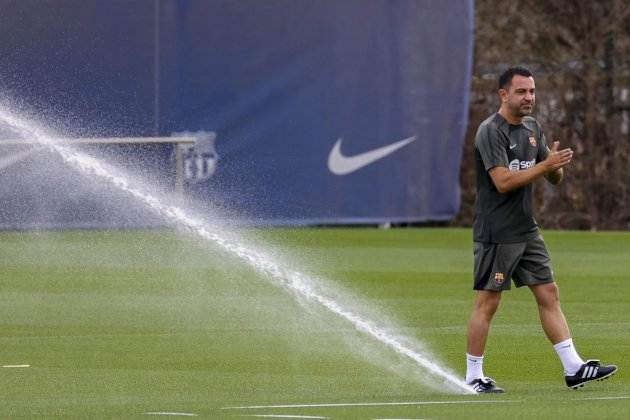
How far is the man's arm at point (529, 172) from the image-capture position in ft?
32.0

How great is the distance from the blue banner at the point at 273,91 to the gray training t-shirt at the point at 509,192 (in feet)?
45.2

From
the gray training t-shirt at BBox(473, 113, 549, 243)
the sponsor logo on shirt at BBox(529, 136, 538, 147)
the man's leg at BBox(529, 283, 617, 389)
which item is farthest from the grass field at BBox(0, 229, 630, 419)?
the sponsor logo on shirt at BBox(529, 136, 538, 147)

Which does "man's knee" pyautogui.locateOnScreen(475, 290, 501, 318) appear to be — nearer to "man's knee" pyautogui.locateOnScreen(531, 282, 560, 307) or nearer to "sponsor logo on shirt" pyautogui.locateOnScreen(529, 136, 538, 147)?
"man's knee" pyautogui.locateOnScreen(531, 282, 560, 307)

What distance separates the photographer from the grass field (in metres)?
9.70

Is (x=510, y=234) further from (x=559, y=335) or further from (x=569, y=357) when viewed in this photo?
(x=569, y=357)

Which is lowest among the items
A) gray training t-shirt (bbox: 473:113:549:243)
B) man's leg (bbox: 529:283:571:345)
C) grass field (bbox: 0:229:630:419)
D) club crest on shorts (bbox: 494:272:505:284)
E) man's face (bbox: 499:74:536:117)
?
grass field (bbox: 0:229:630:419)

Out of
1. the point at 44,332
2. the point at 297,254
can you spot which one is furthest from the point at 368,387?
the point at 297,254

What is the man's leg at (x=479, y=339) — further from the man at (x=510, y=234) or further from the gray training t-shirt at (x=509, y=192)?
the gray training t-shirt at (x=509, y=192)

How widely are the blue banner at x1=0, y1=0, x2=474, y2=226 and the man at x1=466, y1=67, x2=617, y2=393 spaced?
13803 mm

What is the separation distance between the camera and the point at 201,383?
424 inches

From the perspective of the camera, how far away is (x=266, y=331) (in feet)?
46.4

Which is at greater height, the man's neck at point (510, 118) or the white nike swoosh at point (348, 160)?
the white nike swoosh at point (348, 160)

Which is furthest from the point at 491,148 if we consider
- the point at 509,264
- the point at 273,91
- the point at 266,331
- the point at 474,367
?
the point at 273,91

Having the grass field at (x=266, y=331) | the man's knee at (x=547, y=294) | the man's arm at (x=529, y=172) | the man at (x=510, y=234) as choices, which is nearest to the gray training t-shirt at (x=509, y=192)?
the man at (x=510, y=234)
